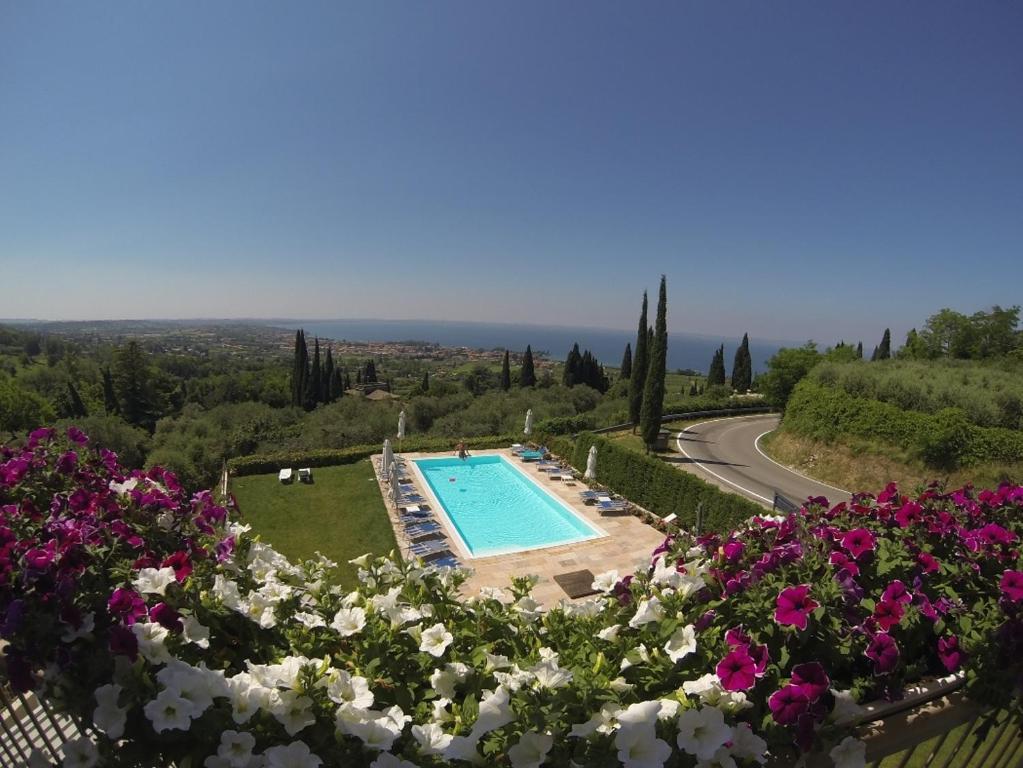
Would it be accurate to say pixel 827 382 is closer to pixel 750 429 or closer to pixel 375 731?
pixel 750 429

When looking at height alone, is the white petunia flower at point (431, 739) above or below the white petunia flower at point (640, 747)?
below

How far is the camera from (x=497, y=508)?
17.3m

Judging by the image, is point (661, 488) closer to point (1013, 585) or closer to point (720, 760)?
point (1013, 585)

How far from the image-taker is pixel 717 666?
1.71 m

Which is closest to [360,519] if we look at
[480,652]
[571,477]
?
[571,477]

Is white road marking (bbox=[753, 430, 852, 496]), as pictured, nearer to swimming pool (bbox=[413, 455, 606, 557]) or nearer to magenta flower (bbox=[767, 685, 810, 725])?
swimming pool (bbox=[413, 455, 606, 557])

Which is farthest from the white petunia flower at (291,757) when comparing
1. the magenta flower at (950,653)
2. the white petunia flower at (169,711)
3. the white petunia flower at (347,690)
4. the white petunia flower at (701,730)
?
the magenta flower at (950,653)

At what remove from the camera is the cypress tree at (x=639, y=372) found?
2623 cm

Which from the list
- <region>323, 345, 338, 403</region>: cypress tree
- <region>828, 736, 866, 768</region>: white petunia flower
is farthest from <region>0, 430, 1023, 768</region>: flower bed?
<region>323, 345, 338, 403</region>: cypress tree

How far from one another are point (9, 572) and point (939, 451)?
22831 millimetres

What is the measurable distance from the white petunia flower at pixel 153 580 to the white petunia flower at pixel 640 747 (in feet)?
5.68

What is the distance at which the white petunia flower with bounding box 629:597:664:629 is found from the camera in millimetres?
1987

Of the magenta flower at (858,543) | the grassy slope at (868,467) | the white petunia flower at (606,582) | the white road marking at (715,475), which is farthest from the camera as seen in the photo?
the white road marking at (715,475)

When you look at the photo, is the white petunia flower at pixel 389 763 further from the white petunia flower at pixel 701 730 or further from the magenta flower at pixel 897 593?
the magenta flower at pixel 897 593
